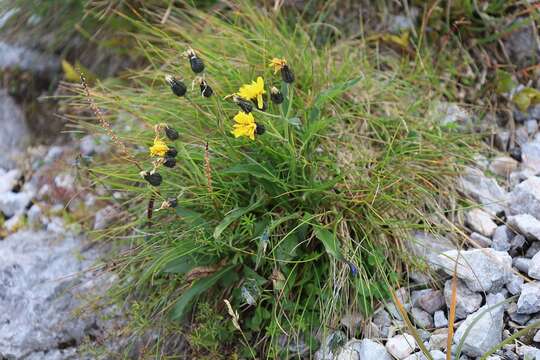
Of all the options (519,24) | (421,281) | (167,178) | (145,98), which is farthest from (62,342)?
(519,24)

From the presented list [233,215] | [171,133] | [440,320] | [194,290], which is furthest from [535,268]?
[171,133]

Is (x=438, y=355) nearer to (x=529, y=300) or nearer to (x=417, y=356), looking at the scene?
(x=417, y=356)

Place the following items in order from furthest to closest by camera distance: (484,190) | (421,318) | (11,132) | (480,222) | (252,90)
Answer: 1. (11,132)
2. (484,190)
3. (480,222)
4. (421,318)
5. (252,90)

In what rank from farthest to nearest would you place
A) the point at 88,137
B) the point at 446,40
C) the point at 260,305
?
1. the point at 88,137
2. the point at 446,40
3. the point at 260,305

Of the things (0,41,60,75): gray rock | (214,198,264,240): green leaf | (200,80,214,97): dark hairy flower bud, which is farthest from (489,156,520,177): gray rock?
(0,41,60,75): gray rock

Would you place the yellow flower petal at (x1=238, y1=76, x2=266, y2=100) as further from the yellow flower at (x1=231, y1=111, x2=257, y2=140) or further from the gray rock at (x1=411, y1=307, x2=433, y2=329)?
the gray rock at (x1=411, y1=307, x2=433, y2=329)

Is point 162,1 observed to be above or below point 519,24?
below

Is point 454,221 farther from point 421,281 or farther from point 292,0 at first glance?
point 292,0
